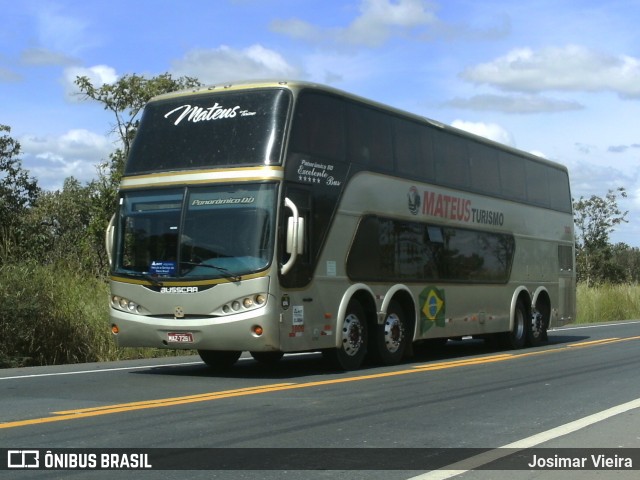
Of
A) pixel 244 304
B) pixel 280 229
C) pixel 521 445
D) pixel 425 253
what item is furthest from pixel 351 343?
pixel 521 445

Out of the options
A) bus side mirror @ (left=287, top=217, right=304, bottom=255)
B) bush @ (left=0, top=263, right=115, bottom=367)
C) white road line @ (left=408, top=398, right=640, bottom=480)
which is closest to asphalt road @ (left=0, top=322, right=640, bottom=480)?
white road line @ (left=408, top=398, right=640, bottom=480)

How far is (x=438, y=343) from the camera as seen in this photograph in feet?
68.1

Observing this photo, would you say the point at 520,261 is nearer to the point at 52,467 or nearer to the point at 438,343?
the point at 438,343

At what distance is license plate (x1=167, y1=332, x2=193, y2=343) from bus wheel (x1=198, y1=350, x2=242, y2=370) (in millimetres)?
1723

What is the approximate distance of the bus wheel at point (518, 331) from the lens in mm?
20547

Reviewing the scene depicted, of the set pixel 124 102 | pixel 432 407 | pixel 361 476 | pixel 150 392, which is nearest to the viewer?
pixel 361 476

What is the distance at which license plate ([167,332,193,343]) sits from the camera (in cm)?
1290

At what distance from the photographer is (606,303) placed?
4100cm

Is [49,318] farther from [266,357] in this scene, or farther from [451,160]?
[451,160]

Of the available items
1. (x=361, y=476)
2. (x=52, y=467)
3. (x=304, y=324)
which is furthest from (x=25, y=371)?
(x=361, y=476)

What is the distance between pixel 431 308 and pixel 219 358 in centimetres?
400

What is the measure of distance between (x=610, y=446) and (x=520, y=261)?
1282cm

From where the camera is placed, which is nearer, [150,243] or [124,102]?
[150,243]

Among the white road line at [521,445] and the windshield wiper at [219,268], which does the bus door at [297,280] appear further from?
the white road line at [521,445]
